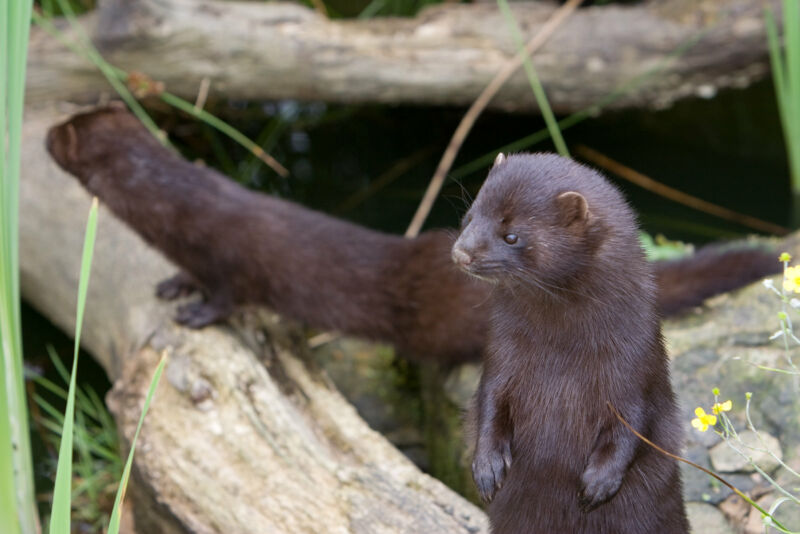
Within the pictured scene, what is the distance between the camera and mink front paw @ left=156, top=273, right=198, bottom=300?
12.3ft

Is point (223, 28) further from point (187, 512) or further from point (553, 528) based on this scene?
point (553, 528)

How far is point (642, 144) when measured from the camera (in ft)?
18.6

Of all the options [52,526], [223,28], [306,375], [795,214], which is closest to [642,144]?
[795,214]

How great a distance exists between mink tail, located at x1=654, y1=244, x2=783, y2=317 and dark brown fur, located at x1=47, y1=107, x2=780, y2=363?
850 millimetres

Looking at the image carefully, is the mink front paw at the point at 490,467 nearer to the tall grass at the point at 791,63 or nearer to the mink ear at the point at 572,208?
the mink ear at the point at 572,208

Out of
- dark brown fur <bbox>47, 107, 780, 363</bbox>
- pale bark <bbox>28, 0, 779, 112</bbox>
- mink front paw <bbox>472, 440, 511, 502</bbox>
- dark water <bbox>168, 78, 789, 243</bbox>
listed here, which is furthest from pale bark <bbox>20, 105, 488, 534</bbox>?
dark water <bbox>168, 78, 789, 243</bbox>

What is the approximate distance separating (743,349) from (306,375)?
1469mm

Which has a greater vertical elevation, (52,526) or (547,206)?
(547,206)

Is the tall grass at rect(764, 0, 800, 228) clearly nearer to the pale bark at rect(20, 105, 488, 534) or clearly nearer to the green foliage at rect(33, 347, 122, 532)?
the pale bark at rect(20, 105, 488, 534)

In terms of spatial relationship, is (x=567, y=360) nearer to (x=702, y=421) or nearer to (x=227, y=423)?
(x=702, y=421)

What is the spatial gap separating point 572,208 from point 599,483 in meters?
0.55

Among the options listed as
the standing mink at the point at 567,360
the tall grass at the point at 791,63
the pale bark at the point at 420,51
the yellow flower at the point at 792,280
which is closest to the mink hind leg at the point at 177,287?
the pale bark at the point at 420,51

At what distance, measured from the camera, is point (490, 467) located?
6.32 ft

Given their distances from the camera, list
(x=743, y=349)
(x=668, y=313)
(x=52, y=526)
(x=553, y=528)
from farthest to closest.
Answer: (x=668, y=313)
(x=743, y=349)
(x=553, y=528)
(x=52, y=526)
